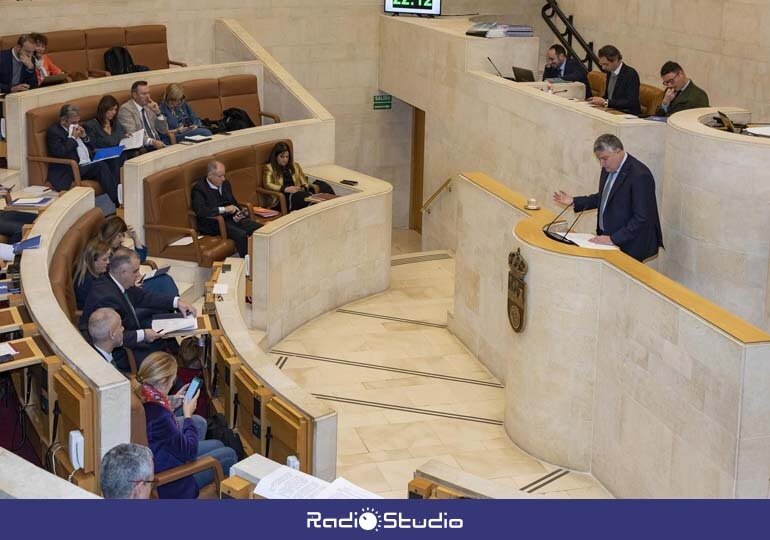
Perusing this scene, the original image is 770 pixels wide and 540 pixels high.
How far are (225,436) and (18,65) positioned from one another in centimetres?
661

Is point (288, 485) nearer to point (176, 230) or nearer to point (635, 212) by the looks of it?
point (635, 212)

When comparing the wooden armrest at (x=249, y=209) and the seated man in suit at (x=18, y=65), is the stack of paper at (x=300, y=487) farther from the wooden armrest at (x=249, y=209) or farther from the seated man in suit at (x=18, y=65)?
the seated man in suit at (x=18, y=65)

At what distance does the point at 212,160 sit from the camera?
1104cm

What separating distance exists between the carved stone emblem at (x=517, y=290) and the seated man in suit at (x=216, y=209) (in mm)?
3044

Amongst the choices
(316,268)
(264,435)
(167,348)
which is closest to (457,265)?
(316,268)

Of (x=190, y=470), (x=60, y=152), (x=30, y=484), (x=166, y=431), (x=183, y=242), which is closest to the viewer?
(x=30, y=484)

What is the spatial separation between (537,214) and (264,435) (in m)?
3.26

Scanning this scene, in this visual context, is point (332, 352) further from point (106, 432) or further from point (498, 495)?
point (498, 495)

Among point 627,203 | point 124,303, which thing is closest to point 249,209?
point 124,303

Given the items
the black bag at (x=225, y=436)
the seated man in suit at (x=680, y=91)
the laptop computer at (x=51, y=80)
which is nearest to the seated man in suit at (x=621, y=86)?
the seated man in suit at (x=680, y=91)

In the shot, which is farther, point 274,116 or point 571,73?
point 274,116

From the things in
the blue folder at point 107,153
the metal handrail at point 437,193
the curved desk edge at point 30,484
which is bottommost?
the metal handrail at point 437,193

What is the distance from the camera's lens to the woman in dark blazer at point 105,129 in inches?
441

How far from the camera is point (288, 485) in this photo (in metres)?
4.64
